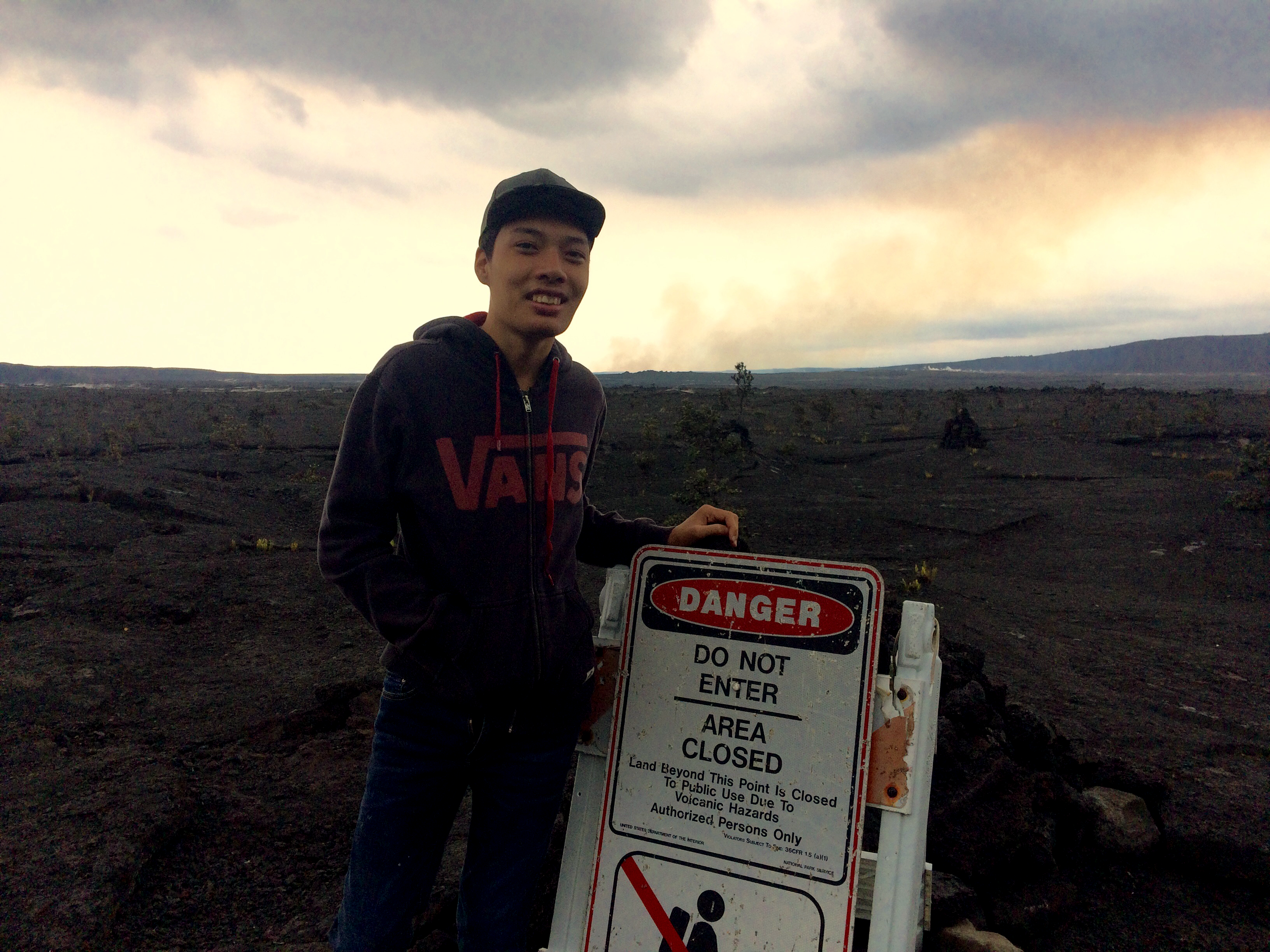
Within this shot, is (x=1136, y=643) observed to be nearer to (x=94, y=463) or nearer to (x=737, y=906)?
(x=737, y=906)

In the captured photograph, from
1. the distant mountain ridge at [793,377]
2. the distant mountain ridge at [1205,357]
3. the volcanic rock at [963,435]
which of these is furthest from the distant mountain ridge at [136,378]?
the distant mountain ridge at [1205,357]

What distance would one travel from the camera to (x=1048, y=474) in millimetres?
16469

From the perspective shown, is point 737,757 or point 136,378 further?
point 136,378

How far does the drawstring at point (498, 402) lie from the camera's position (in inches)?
64.6

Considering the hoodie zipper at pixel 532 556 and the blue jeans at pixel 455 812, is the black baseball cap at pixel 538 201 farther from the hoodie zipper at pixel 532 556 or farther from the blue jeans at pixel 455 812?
Result: the blue jeans at pixel 455 812

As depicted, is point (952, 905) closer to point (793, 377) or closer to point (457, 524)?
point (457, 524)

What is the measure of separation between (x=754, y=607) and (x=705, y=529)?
Answer: 0.77ft

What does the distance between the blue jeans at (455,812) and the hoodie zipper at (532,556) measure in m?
0.14

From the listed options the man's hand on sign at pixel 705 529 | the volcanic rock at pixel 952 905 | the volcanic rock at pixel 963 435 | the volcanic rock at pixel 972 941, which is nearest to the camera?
the man's hand on sign at pixel 705 529

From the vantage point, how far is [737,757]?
1.73 meters

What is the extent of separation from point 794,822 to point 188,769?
3358mm

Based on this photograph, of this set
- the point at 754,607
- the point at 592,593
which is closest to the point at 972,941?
the point at 754,607

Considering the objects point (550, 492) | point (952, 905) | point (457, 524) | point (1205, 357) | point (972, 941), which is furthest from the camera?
point (1205, 357)

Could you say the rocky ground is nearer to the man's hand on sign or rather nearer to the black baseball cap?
the man's hand on sign
